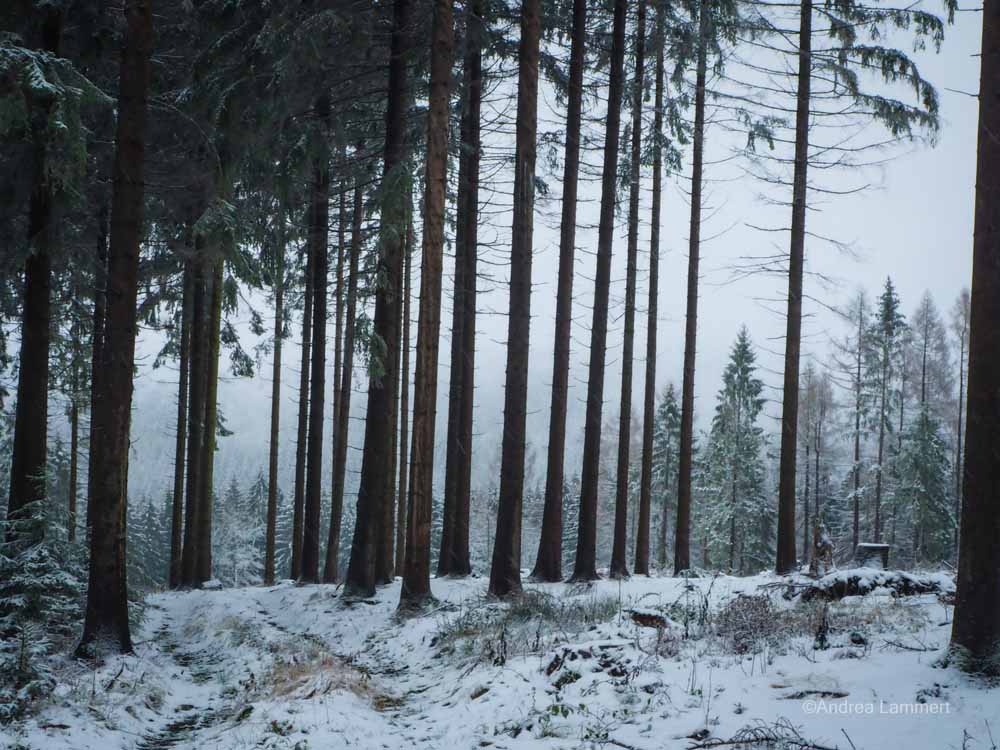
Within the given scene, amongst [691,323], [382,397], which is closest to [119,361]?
[382,397]

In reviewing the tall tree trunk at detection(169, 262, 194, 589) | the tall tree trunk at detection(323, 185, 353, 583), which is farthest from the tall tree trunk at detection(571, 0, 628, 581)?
the tall tree trunk at detection(169, 262, 194, 589)

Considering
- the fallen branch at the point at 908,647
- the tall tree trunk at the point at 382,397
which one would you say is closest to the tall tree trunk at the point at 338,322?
the tall tree trunk at the point at 382,397

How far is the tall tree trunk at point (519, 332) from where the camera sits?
36.4 feet

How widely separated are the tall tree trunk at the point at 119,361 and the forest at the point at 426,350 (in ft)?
0.12

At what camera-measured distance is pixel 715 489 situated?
3816cm

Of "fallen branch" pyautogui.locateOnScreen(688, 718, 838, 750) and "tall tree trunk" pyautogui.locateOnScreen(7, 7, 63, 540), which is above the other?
"tall tree trunk" pyautogui.locateOnScreen(7, 7, 63, 540)

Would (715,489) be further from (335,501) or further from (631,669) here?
(631,669)

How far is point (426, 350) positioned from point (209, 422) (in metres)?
9.72

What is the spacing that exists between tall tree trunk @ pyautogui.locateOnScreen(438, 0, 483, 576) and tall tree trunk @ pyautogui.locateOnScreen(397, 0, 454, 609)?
3.21 metres

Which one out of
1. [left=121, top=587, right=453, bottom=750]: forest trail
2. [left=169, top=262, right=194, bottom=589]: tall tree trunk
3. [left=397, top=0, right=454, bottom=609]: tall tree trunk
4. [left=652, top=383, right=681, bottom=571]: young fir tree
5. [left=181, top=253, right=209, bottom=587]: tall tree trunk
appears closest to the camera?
[left=121, top=587, right=453, bottom=750]: forest trail

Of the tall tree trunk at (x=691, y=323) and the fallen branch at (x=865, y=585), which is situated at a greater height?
the tall tree trunk at (x=691, y=323)

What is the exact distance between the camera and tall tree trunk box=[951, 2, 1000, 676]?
195 inches

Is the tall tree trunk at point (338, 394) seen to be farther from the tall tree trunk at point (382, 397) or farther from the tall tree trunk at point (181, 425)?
the tall tree trunk at point (181, 425)

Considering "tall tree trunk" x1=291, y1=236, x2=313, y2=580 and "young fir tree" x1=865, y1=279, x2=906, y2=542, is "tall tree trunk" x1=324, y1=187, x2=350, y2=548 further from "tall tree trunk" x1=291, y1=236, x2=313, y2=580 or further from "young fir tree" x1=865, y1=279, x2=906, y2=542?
"young fir tree" x1=865, y1=279, x2=906, y2=542
